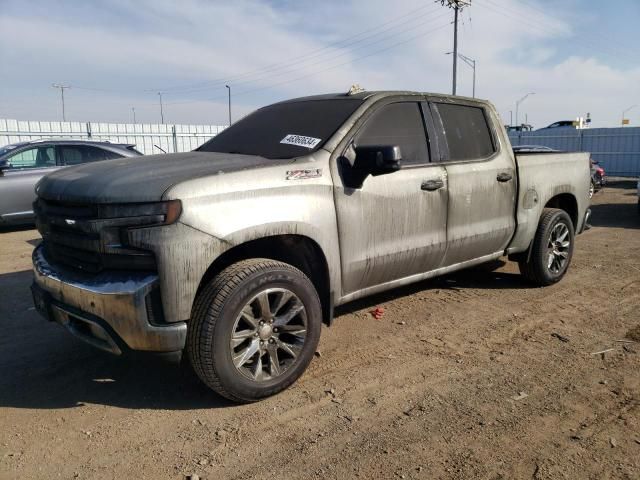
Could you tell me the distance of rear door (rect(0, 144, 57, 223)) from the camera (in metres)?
8.98

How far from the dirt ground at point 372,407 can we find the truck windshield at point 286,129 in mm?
1512

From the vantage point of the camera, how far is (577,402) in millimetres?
3139

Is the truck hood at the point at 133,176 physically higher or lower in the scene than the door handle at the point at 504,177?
higher

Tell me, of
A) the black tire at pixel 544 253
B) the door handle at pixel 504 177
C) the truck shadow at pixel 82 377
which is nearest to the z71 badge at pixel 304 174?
the truck shadow at pixel 82 377

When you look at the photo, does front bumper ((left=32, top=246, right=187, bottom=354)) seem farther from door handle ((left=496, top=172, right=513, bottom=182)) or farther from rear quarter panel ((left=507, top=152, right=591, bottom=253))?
rear quarter panel ((left=507, top=152, right=591, bottom=253))

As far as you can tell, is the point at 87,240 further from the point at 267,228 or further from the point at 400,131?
the point at 400,131

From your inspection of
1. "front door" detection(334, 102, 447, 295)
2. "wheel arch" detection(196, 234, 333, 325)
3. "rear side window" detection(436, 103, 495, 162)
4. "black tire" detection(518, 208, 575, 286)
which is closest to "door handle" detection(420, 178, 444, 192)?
"front door" detection(334, 102, 447, 295)

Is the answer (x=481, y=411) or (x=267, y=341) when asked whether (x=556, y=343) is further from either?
(x=267, y=341)

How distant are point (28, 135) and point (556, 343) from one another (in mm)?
18847

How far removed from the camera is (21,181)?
914 cm

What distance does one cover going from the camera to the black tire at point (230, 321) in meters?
2.88

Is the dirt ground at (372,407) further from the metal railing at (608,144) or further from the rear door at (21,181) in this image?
the metal railing at (608,144)

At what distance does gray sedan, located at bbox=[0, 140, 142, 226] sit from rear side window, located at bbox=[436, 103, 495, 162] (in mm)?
7122

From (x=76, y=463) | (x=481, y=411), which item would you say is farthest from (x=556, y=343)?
(x=76, y=463)
